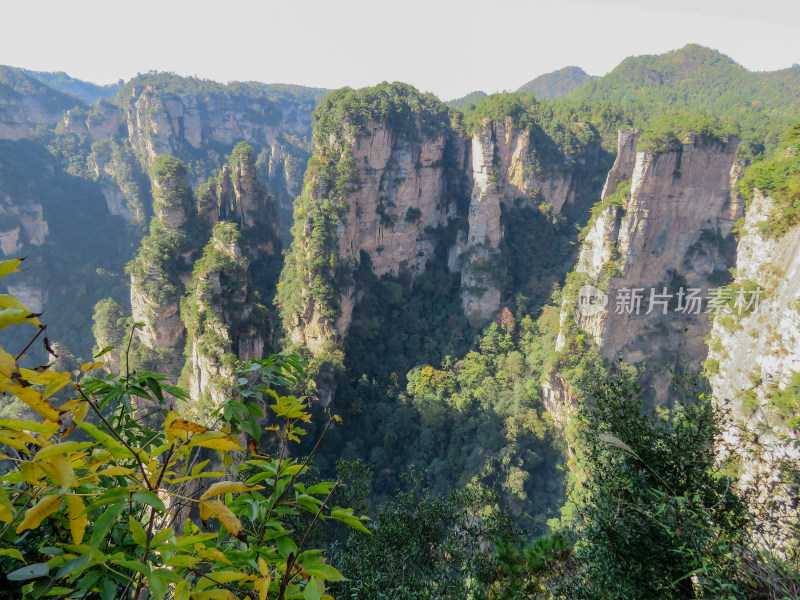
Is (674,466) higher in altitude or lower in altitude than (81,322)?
higher

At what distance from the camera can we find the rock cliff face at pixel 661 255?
22.9 m

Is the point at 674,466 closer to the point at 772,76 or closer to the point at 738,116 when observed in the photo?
the point at 738,116

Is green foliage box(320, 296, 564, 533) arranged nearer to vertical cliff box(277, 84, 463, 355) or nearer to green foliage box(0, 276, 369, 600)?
vertical cliff box(277, 84, 463, 355)

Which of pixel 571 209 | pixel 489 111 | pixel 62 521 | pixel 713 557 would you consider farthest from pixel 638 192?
pixel 62 521

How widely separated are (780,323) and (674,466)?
11070 mm

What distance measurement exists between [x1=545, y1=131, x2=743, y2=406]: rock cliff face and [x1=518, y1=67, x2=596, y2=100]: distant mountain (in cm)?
6768

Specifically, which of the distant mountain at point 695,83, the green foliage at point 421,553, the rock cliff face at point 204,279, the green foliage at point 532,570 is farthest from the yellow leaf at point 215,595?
the distant mountain at point 695,83

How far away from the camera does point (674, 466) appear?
4543mm

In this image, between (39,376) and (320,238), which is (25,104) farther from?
(39,376)

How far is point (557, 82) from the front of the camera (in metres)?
85.2

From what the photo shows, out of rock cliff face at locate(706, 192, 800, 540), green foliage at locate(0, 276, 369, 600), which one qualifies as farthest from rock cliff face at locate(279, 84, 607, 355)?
green foliage at locate(0, 276, 369, 600)

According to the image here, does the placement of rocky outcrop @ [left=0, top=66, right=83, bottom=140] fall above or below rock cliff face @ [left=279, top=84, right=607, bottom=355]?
above

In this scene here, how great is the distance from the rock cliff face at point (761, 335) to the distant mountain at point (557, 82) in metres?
79.3

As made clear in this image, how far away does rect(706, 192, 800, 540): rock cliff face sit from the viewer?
1072cm
